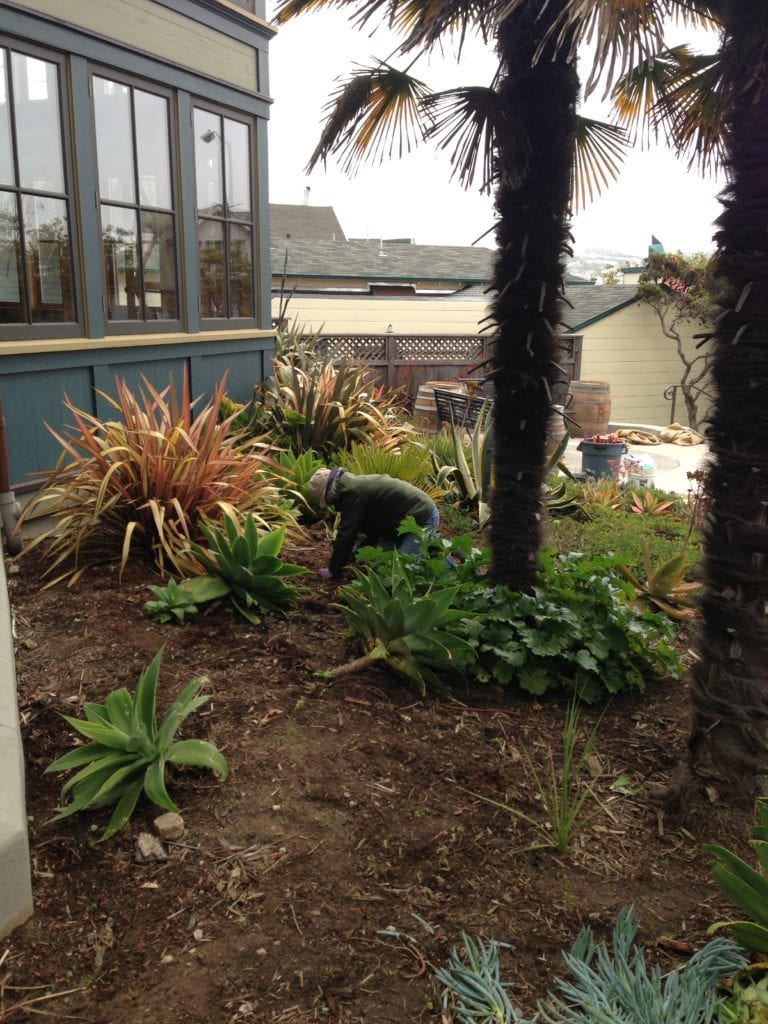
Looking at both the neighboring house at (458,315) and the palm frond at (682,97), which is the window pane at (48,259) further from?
the neighboring house at (458,315)

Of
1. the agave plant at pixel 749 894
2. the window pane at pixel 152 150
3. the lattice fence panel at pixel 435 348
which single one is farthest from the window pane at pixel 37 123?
the lattice fence panel at pixel 435 348

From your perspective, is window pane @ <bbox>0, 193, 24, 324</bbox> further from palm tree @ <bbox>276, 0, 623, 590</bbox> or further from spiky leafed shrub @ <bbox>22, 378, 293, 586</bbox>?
palm tree @ <bbox>276, 0, 623, 590</bbox>

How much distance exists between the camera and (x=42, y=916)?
7.48 feet

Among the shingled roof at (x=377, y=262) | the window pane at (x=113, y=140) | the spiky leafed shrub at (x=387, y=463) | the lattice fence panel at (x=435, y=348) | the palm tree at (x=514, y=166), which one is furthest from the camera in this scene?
the shingled roof at (x=377, y=262)

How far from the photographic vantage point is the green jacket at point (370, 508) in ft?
16.3

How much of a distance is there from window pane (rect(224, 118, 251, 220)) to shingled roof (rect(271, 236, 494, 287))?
1290 centimetres

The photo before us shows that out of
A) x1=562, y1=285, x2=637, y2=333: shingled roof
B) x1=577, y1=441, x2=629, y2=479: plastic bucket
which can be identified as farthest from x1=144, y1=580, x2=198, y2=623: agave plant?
x1=562, y1=285, x2=637, y2=333: shingled roof

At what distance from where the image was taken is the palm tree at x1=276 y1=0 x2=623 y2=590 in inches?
→ 140

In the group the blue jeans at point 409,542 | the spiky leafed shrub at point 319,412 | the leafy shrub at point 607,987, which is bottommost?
the leafy shrub at point 607,987

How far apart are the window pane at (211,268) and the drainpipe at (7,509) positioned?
9.84ft

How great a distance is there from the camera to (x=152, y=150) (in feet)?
22.5

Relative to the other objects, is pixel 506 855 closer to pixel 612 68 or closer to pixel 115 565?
pixel 612 68

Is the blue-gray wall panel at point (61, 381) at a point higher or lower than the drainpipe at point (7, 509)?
higher

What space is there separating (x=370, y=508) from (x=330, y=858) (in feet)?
9.46
